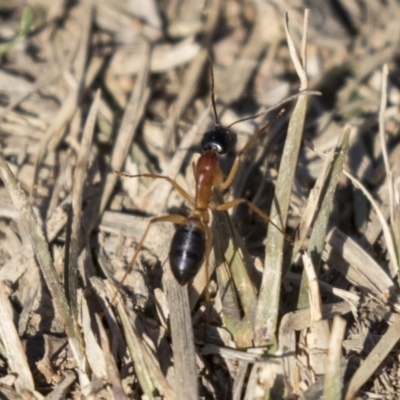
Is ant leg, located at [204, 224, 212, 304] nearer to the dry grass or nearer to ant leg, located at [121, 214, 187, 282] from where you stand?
the dry grass

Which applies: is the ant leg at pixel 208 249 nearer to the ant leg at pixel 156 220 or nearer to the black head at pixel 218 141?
the ant leg at pixel 156 220

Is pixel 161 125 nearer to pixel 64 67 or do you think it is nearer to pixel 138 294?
pixel 64 67

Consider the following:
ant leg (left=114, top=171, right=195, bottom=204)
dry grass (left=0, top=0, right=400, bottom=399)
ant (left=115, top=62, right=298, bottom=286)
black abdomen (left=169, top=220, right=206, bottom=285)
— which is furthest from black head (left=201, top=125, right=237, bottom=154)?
black abdomen (left=169, top=220, right=206, bottom=285)

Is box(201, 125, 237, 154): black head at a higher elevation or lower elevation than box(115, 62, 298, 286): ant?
higher

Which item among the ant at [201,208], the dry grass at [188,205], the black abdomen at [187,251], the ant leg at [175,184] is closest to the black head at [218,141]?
the ant at [201,208]

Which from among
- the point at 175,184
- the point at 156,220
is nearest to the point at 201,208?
the point at 175,184

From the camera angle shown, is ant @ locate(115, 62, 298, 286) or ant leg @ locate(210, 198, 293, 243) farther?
ant leg @ locate(210, 198, 293, 243)

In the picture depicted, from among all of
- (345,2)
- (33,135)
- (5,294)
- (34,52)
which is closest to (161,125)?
(33,135)

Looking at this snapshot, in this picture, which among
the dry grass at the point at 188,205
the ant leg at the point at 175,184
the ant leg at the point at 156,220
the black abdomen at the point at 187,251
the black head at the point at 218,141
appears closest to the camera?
the dry grass at the point at 188,205

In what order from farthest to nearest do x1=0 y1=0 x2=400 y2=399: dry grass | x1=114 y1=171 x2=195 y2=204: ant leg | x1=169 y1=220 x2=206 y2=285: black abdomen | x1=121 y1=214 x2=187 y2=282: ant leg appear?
x1=114 y1=171 x2=195 y2=204: ant leg < x1=121 y1=214 x2=187 y2=282: ant leg < x1=169 y1=220 x2=206 y2=285: black abdomen < x1=0 y1=0 x2=400 y2=399: dry grass
